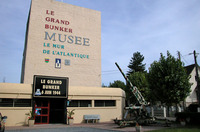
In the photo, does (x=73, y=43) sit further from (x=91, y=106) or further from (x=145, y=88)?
(x=145, y=88)

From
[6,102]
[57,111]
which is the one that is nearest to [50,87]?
[57,111]

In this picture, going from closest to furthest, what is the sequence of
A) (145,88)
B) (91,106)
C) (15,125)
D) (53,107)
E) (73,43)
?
(15,125), (53,107), (91,106), (73,43), (145,88)

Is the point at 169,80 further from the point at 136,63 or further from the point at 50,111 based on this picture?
the point at 136,63

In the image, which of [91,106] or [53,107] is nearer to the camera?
[53,107]

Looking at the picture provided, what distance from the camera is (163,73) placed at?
72.5 feet

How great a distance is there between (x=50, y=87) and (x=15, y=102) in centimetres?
394

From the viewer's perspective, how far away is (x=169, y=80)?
21156 mm

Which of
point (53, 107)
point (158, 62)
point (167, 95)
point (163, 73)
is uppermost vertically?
point (158, 62)

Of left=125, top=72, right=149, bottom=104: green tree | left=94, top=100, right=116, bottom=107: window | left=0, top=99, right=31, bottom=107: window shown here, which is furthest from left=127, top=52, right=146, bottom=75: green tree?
left=0, top=99, right=31, bottom=107: window

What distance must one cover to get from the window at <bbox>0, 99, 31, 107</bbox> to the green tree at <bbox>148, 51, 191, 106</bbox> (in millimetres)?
15267

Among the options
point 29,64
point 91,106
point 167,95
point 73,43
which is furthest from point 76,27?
point 167,95

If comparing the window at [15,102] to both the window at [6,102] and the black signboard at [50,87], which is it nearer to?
the window at [6,102]

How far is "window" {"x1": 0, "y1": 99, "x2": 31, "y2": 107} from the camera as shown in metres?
18.6

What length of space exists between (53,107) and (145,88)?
17.4 meters
